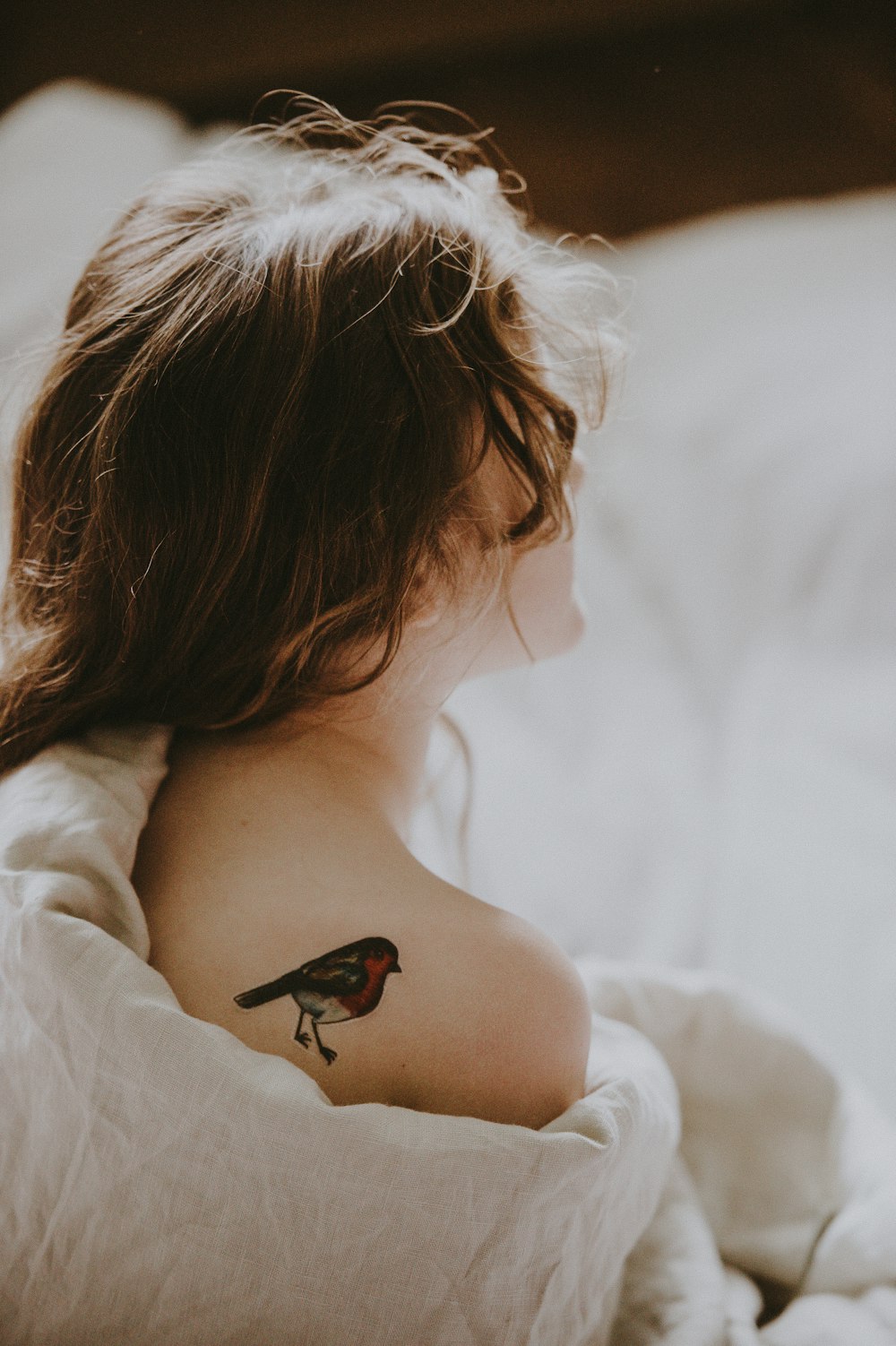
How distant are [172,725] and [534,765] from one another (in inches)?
19.8

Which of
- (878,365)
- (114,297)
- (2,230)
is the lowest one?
(114,297)

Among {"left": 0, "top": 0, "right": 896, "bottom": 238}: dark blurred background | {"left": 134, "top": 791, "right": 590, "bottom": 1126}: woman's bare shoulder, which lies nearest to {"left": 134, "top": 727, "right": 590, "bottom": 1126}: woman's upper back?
{"left": 134, "top": 791, "right": 590, "bottom": 1126}: woman's bare shoulder

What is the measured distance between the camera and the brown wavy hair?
0.55 metres

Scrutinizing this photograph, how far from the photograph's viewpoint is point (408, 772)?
71 cm

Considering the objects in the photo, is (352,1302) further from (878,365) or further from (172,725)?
(878,365)

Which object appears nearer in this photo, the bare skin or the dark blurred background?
the bare skin

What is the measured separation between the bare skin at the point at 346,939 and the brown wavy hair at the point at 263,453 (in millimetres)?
57

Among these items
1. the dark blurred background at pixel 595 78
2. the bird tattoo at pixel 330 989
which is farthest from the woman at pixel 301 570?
the dark blurred background at pixel 595 78

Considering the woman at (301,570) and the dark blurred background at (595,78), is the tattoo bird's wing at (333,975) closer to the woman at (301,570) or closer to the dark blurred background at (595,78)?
the woman at (301,570)

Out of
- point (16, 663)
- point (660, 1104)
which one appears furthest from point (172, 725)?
point (660, 1104)

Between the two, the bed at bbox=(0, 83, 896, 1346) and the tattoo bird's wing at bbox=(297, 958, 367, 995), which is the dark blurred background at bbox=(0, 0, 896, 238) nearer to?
the bed at bbox=(0, 83, 896, 1346)

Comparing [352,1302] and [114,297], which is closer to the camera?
[352,1302]

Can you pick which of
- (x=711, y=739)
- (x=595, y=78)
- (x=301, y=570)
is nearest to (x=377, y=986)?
(x=301, y=570)

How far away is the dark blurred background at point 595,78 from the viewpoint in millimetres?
1171
